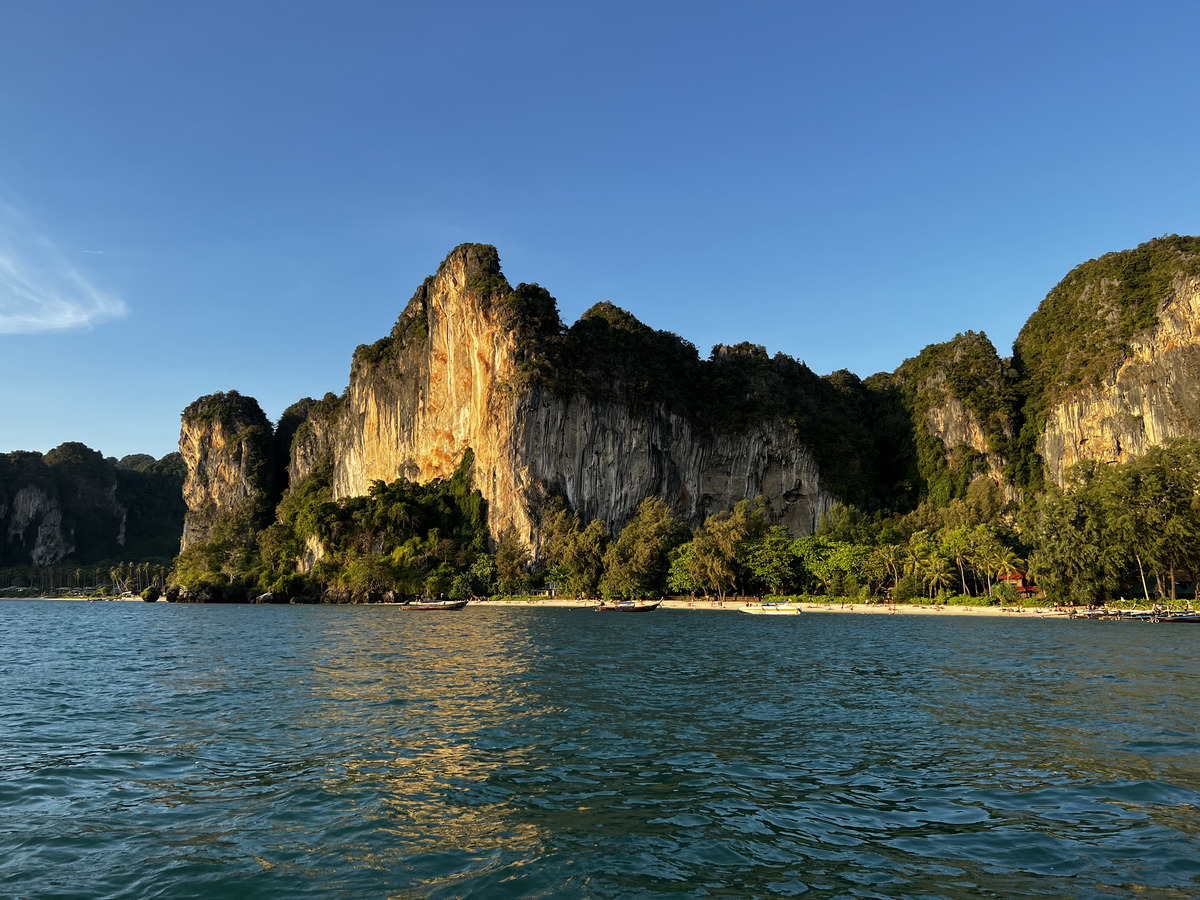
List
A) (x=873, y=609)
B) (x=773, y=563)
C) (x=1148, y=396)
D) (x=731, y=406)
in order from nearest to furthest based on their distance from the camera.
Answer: (x=873, y=609) < (x=773, y=563) < (x=1148, y=396) < (x=731, y=406)

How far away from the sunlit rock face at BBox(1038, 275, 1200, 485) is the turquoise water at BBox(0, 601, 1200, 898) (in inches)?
3547

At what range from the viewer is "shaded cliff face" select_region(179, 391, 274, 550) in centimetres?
16675

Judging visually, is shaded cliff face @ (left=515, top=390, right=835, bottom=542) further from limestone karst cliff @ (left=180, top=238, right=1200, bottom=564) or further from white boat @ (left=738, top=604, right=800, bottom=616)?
white boat @ (left=738, top=604, right=800, bottom=616)

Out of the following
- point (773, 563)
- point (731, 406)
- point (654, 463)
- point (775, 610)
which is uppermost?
point (731, 406)

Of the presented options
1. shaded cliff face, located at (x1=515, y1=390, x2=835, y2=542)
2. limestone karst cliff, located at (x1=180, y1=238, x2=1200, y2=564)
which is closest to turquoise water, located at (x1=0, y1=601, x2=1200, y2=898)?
shaded cliff face, located at (x1=515, y1=390, x2=835, y2=542)

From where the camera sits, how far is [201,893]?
24.0ft

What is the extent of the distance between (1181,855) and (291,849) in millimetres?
9816

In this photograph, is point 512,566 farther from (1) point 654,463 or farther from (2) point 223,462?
(2) point 223,462

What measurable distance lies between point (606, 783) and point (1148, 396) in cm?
11389

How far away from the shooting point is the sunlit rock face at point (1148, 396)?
9544cm

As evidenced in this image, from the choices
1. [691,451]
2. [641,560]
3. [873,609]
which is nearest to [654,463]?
[691,451]

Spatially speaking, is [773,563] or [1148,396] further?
[1148,396]

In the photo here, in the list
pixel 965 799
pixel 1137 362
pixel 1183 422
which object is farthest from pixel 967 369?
pixel 965 799

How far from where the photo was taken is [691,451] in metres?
122
